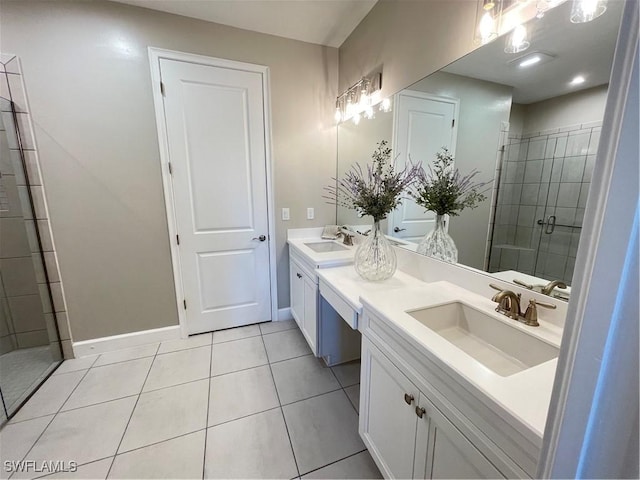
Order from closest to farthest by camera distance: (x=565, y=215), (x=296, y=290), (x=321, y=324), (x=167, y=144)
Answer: (x=565, y=215) < (x=321, y=324) < (x=167, y=144) < (x=296, y=290)

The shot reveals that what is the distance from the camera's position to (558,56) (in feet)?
3.17

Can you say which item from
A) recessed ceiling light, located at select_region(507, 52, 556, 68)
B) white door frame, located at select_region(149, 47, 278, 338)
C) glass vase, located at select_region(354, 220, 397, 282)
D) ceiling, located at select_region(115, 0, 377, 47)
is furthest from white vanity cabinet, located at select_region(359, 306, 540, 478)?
ceiling, located at select_region(115, 0, 377, 47)

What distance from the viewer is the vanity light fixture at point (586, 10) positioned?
84 centimetres

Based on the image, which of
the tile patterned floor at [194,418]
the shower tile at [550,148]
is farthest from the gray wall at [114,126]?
the shower tile at [550,148]

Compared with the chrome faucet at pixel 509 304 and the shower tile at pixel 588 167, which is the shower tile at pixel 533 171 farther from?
the chrome faucet at pixel 509 304

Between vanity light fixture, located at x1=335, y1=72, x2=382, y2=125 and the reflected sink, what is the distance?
111 centimetres

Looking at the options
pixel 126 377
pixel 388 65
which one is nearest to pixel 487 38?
pixel 388 65

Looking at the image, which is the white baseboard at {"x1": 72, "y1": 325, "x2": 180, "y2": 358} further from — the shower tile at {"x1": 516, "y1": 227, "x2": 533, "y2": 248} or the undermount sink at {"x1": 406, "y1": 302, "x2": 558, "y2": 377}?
the shower tile at {"x1": 516, "y1": 227, "x2": 533, "y2": 248}

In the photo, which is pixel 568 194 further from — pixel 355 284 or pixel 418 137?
pixel 355 284

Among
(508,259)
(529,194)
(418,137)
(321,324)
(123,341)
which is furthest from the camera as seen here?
(123,341)

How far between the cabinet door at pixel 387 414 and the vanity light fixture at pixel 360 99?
69.0 inches

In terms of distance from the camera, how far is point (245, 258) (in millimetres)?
2514

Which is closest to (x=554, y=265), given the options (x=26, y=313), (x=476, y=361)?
(x=476, y=361)

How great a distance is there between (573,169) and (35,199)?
10.3ft
